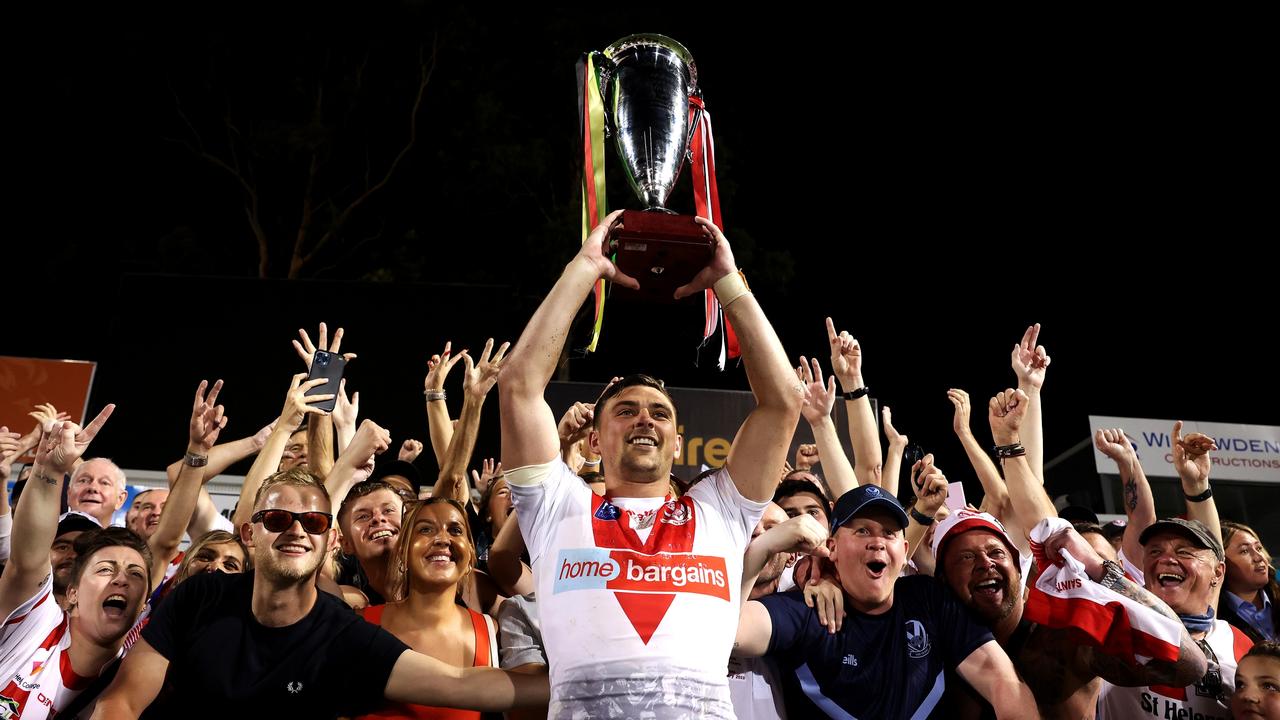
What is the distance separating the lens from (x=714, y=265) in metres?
4.06

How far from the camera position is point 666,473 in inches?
150

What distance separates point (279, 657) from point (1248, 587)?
5281 mm

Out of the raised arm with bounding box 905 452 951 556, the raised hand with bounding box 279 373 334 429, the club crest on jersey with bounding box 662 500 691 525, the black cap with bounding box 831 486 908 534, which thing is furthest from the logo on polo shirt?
the raised hand with bounding box 279 373 334 429

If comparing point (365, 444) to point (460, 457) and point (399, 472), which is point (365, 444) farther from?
point (399, 472)

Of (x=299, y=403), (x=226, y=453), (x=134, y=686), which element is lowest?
(x=134, y=686)

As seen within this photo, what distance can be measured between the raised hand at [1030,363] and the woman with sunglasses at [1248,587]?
1456 mm

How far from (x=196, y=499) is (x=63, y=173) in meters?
19.1

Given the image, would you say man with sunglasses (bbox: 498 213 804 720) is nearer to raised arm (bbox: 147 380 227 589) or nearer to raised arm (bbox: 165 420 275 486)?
raised arm (bbox: 147 380 227 589)

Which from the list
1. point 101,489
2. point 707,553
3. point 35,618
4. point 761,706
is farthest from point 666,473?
point 101,489

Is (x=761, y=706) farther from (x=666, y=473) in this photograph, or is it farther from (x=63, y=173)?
(x=63, y=173)

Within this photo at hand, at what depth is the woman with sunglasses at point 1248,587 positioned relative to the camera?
5910mm

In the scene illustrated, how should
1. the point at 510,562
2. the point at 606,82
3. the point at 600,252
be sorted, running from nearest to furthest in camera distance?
the point at 600,252 → the point at 510,562 → the point at 606,82

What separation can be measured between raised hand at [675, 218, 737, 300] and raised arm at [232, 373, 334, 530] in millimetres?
2963

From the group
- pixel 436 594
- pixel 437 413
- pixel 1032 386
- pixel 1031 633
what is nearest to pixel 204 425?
pixel 437 413
